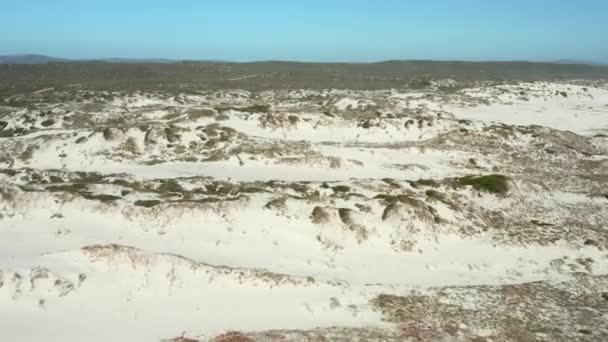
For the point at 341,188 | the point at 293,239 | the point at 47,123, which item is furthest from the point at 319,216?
the point at 47,123

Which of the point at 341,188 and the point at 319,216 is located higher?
the point at 341,188

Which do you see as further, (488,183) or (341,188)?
(488,183)

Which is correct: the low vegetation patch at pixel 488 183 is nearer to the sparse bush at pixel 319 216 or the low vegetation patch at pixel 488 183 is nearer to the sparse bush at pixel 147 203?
the sparse bush at pixel 319 216

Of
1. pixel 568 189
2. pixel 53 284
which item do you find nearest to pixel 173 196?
pixel 53 284

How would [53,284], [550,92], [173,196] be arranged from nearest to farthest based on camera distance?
1. [53,284]
2. [173,196]
3. [550,92]

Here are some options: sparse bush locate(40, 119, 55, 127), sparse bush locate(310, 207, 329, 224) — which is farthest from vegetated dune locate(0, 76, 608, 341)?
sparse bush locate(40, 119, 55, 127)

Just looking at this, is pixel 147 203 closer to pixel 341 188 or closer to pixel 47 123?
pixel 341 188

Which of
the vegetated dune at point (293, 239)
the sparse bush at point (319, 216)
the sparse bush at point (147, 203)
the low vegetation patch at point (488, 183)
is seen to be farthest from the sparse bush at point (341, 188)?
the sparse bush at point (147, 203)

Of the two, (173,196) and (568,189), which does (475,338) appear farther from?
(568,189)
